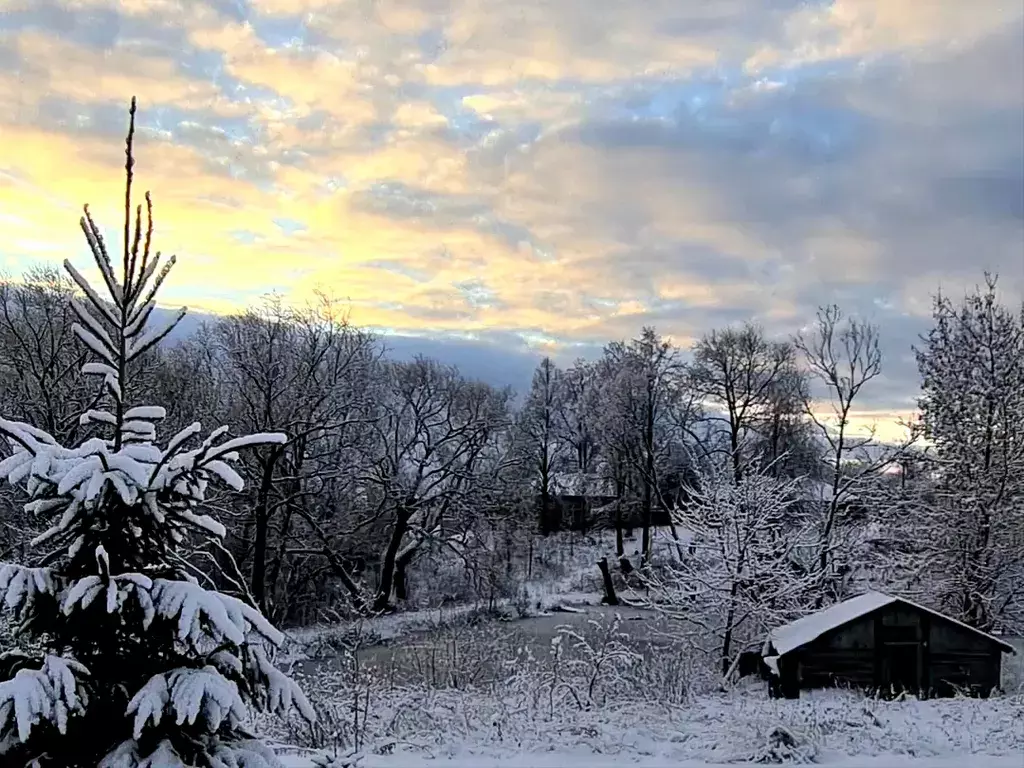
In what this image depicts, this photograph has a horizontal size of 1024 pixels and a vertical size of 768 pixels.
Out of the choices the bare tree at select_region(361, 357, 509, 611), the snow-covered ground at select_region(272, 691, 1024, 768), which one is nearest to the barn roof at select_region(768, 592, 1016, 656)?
the snow-covered ground at select_region(272, 691, 1024, 768)

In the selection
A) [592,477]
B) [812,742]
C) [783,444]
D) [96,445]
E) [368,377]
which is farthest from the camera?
[592,477]

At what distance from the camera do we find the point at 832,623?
15305 mm

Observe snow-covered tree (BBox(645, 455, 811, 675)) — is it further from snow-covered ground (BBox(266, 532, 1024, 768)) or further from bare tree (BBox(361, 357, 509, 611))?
bare tree (BBox(361, 357, 509, 611))

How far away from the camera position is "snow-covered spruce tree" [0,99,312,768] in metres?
2.90

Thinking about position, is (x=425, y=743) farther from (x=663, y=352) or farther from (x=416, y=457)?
(x=663, y=352)

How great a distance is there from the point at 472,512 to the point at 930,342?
659 inches

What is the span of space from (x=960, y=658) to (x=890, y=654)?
1.35 meters

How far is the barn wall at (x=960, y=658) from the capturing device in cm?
1542

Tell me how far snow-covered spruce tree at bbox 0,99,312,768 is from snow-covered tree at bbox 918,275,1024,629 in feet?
75.4

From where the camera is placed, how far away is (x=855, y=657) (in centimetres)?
1516

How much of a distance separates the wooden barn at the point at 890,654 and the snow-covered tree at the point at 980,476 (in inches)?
284

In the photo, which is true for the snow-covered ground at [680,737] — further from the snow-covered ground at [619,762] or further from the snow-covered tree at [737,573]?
the snow-covered tree at [737,573]

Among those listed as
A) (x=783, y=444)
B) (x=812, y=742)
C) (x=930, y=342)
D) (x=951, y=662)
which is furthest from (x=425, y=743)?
(x=783, y=444)

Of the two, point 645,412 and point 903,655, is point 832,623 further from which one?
point 645,412
